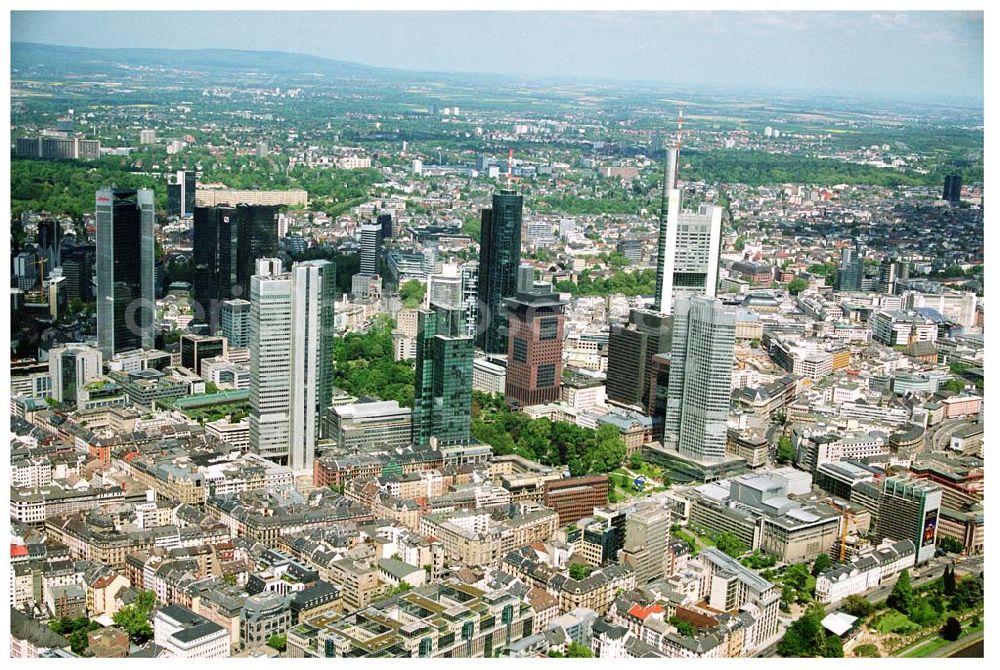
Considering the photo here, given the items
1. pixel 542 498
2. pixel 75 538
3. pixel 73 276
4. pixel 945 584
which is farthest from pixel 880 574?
pixel 73 276

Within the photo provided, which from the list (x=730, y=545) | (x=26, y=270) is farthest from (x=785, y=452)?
(x=26, y=270)

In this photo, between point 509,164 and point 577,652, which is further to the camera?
point 509,164

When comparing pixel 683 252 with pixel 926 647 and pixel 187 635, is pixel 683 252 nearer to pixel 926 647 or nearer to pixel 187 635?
pixel 926 647

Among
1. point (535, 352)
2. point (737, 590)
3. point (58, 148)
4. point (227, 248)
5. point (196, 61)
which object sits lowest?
point (737, 590)

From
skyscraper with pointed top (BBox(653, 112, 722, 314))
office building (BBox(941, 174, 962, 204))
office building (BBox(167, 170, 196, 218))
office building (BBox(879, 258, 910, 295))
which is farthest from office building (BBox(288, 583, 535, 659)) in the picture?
office building (BBox(941, 174, 962, 204))

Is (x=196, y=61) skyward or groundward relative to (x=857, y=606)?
skyward

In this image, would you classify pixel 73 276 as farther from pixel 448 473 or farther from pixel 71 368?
pixel 448 473

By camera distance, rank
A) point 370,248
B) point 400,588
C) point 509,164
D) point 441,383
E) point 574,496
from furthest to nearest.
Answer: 1. point 509,164
2. point 370,248
3. point 441,383
4. point 574,496
5. point 400,588
